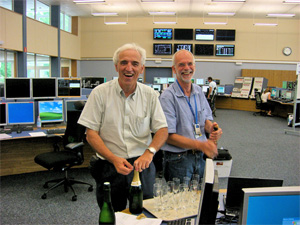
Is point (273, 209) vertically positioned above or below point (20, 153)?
above

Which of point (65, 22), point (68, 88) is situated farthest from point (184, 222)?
point (65, 22)

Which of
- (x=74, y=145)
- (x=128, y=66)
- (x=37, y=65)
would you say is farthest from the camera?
(x=37, y=65)

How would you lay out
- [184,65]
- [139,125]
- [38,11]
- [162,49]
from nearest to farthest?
1. [139,125]
2. [184,65]
3. [38,11]
4. [162,49]

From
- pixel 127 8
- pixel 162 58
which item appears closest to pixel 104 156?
pixel 127 8

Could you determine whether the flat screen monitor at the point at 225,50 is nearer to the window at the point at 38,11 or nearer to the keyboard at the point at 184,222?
the window at the point at 38,11

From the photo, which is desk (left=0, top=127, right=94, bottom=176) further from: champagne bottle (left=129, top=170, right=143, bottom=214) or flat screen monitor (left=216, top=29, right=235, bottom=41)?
flat screen monitor (left=216, top=29, right=235, bottom=41)

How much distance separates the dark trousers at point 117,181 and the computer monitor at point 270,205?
1016 mm

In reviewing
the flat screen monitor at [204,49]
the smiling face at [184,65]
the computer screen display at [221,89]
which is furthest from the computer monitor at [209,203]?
the flat screen monitor at [204,49]

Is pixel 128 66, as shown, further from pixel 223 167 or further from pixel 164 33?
pixel 164 33

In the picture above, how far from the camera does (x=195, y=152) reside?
6.89ft

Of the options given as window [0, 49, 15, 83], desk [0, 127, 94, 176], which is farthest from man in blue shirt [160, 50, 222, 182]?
window [0, 49, 15, 83]

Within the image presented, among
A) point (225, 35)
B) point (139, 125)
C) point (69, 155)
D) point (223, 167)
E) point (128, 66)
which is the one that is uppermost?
point (225, 35)

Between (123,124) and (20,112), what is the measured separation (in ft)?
9.90

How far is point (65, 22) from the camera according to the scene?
46.2 feet
